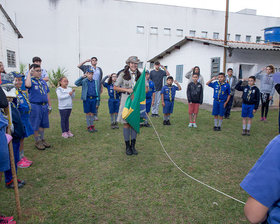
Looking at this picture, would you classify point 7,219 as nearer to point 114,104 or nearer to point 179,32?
point 114,104

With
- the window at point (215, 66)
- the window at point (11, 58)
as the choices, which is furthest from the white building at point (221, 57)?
the window at point (11, 58)

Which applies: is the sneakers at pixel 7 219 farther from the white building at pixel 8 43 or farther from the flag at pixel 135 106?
the white building at pixel 8 43

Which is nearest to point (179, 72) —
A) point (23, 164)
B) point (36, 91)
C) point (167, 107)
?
point (167, 107)

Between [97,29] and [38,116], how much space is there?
20682mm

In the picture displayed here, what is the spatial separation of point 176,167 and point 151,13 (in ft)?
79.7

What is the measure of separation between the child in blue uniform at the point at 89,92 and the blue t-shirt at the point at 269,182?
576 centimetres

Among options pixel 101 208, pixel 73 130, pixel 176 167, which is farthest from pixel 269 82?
pixel 101 208

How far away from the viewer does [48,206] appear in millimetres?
2949

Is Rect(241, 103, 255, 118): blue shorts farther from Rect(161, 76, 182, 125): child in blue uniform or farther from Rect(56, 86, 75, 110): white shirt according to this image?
Rect(56, 86, 75, 110): white shirt

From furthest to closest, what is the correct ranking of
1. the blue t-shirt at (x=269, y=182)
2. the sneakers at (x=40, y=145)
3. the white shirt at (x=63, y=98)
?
the white shirt at (x=63, y=98) → the sneakers at (x=40, y=145) → the blue t-shirt at (x=269, y=182)

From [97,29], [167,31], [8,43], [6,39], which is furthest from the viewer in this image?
[167,31]

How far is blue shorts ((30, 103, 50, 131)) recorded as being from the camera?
4707mm

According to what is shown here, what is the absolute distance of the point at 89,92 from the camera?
643 cm

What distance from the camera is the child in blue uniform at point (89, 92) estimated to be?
634 centimetres
